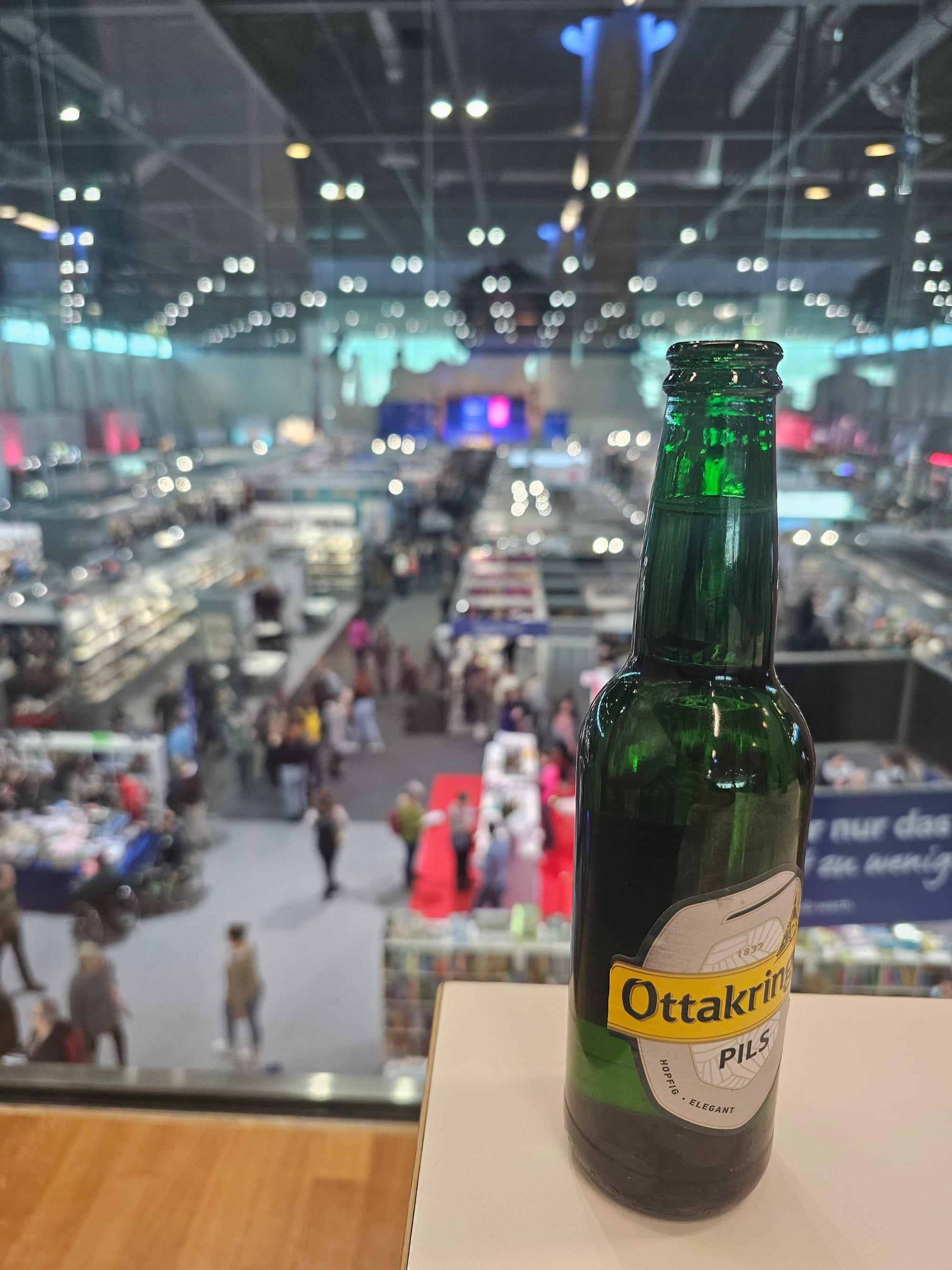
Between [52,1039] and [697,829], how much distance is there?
153 inches

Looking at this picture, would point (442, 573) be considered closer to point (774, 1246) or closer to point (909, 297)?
point (909, 297)

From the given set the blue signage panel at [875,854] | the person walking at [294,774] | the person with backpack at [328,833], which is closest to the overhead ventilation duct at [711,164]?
the blue signage panel at [875,854]

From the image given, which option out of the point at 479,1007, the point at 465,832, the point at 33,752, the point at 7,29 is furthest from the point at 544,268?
the point at 479,1007

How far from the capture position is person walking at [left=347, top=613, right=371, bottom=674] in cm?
786

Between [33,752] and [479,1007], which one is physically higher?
[479,1007]

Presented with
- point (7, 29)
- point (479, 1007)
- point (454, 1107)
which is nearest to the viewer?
point (454, 1107)

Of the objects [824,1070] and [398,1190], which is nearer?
[824,1070]

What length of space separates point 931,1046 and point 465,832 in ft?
14.6

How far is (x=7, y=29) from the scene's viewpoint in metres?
3.17

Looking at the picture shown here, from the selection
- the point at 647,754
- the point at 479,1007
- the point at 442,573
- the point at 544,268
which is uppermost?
the point at 544,268

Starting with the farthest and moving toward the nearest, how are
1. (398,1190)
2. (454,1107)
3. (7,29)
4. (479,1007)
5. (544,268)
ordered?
(544,268) < (7,29) < (398,1190) < (479,1007) < (454,1107)

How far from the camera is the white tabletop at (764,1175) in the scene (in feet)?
1.90

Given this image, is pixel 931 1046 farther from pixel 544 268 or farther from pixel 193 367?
pixel 193 367

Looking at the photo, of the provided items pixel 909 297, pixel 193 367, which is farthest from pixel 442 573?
pixel 909 297
